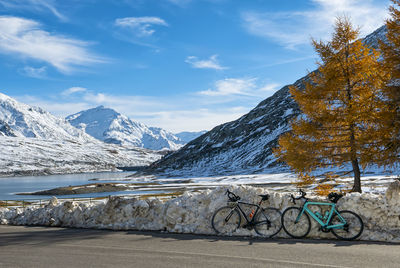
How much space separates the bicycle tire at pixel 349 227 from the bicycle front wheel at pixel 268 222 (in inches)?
71.9

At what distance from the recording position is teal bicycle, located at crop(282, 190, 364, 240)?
459 inches

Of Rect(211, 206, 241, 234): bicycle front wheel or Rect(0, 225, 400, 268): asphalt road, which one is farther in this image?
Rect(211, 206, 241, 234): bicycle front wheel

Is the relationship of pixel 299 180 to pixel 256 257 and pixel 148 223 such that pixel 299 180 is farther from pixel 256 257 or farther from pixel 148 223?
pixel 256 257

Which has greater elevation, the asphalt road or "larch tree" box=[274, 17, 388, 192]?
"larch tree" box=[274, 17, 388, 192]

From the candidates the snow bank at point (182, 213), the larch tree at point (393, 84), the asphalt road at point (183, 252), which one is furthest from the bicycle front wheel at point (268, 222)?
the larch tree at point (393, 84)

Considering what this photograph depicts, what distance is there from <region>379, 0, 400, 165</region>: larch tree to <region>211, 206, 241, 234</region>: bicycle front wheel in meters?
11.3

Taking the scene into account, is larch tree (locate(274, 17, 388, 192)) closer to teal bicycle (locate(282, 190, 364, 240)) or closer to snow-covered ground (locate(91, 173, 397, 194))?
teal bicycle (locate(282, 190, 364, 240))

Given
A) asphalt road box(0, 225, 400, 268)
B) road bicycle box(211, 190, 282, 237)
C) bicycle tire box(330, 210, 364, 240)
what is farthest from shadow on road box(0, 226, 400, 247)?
road bicycle box(211, 190, 282, 237)

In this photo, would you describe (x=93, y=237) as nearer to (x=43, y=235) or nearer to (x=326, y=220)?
(x=43, y=235)

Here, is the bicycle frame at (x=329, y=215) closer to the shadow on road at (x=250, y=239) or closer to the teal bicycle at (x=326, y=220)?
the teal bicycle at (x=326, y=220)

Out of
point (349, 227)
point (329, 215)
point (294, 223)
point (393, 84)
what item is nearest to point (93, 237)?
point (294, 223)

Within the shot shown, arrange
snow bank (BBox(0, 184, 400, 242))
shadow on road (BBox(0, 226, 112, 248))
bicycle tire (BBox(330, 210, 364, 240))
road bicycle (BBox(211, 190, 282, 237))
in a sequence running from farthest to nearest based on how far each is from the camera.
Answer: shadow on road (BBox(0, 226, 112, 248))
road bicycle (BBox(211, 190, 282, 237))
snow bank (BBox(0, 184, 400, 242))
bicycle tire (BBox(330, 210, 364, 240))

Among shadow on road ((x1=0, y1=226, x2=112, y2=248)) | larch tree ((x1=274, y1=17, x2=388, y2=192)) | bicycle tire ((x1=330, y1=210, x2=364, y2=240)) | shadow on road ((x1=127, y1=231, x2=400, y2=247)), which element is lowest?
shadow on road ((x1=0, y1=226, x2=112, y2=248))

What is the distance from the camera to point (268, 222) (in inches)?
494
